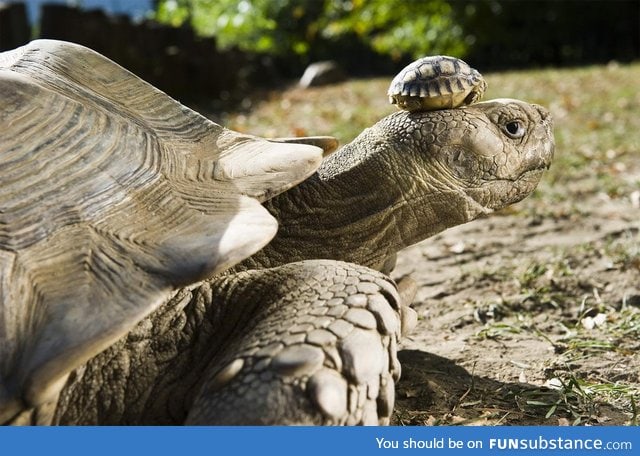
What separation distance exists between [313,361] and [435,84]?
3.77 ft

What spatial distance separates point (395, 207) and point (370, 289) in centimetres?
68

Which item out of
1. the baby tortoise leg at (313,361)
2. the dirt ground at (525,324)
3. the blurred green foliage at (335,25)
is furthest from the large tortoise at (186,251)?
the blurred green foliage at (335,25)

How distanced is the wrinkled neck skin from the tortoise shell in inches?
5.5

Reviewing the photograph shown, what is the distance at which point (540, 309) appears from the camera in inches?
131

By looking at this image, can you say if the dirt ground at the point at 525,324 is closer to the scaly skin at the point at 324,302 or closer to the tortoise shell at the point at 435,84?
the scaly skin at the point at 324,302

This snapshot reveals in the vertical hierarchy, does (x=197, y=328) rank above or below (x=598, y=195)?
above

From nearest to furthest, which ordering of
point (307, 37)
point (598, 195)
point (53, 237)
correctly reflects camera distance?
point (53, 237) → point (598, 195) → point (307, 37)

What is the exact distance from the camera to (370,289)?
1.96m

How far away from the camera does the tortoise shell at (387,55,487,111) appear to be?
2.58 m

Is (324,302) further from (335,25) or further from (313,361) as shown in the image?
(335,25)

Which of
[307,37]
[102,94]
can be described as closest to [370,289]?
[102,94]

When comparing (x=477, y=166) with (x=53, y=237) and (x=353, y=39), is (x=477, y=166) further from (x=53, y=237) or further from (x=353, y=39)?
(x=353, y=39)

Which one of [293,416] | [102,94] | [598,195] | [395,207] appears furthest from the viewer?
[598,195]

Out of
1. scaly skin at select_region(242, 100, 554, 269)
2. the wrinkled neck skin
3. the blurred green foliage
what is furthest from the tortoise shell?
the blurred green foliage
